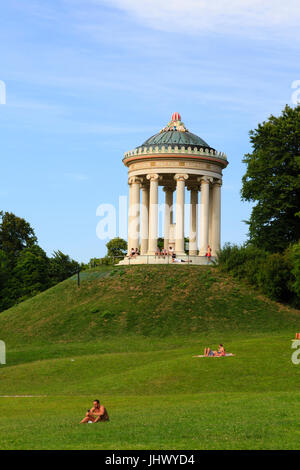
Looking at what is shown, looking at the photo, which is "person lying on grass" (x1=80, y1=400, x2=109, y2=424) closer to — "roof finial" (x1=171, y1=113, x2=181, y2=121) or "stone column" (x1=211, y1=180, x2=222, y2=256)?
"stone column" (x1=211, y1=180, x2=222, y2=256)

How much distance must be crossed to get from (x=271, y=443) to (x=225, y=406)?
27.2ft

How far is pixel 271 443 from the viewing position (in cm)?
2014

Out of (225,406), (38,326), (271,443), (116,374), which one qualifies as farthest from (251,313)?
(271,443)

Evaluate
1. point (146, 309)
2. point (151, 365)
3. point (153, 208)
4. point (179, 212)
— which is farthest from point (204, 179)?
point (151, 365)

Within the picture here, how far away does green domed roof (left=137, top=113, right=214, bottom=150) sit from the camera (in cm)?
7994

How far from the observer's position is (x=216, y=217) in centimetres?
8238

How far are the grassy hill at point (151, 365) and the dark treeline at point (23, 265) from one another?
2275cm

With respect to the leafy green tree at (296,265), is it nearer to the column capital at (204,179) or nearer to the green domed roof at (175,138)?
the column capital at (204,179)

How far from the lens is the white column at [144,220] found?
270 ft

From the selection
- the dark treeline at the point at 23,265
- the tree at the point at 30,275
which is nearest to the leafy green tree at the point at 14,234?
the dark treeline at the point at 23,265

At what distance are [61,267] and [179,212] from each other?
145 feet

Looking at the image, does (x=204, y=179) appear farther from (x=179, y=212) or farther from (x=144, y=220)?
(x=144, y=220)
